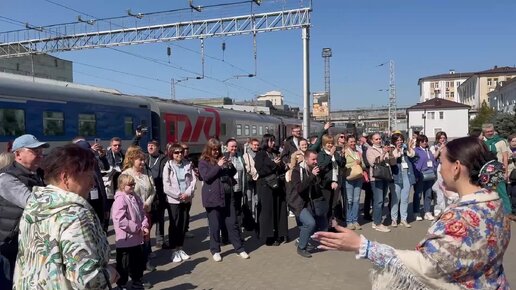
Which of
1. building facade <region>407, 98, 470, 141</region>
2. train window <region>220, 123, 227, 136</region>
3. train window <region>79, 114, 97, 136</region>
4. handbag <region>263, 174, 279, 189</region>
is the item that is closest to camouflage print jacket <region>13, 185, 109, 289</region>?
handbag <region>263, 174, 279, 189</region>

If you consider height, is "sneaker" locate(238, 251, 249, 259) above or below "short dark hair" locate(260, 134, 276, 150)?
below

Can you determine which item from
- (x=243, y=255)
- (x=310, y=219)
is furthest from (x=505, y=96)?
(x=243, y=255)

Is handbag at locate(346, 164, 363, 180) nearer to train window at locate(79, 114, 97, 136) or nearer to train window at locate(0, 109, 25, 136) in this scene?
train window at locate(0, 109, 25, 136)

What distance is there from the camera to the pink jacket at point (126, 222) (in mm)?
5441

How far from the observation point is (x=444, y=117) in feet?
214

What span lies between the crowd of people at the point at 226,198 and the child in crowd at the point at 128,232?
0.5 inches

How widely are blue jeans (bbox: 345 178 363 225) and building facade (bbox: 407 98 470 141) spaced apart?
58.1 m

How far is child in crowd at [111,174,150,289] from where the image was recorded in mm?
5453

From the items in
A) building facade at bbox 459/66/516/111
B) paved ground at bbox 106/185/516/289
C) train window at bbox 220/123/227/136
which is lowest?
paved ground at bbox 106/185/516/289

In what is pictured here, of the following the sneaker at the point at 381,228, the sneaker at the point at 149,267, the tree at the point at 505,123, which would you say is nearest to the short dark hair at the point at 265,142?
the sneaker at the point at 381,228

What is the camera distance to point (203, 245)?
7.96 m

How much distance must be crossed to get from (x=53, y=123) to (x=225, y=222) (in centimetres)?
888

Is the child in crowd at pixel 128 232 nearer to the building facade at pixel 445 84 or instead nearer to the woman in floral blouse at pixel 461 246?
the woman in floral blouse at pixel 461 246

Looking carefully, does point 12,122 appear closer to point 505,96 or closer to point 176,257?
point 176,257
